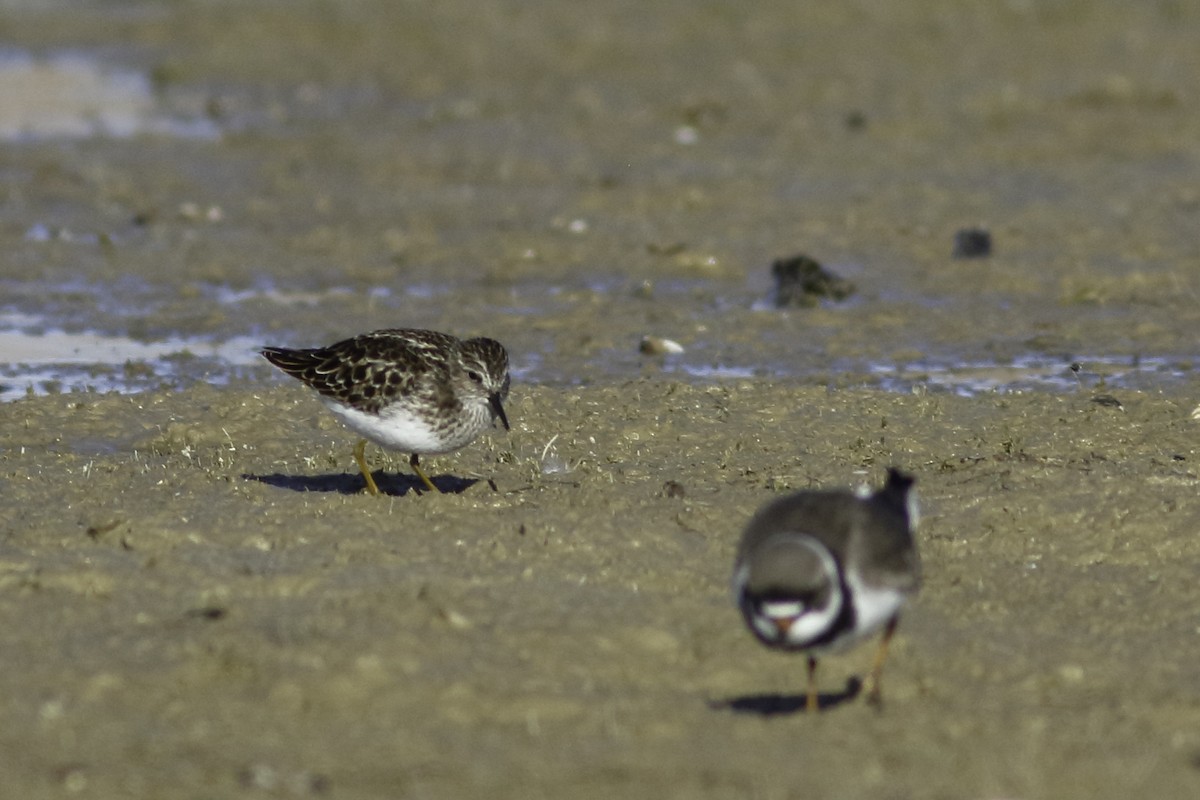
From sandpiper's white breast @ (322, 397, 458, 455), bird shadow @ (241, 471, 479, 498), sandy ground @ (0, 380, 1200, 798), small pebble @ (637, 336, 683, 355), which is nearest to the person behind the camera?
sandy ground @ (0, 380, 1200, 798)

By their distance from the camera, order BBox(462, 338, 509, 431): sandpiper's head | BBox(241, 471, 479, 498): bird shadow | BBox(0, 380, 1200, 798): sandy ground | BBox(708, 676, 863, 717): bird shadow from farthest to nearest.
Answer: BBox(241, 471, 479, 498): bird shadow, BBox(462, 338, 509, 431): sandpiper's head, BBox(708, 676, 863, 717): bird shadow, BBox(0, 380, 1200, 798): sandy ground

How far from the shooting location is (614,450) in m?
11.1

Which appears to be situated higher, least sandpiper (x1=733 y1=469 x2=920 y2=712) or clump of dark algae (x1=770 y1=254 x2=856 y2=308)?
clump of dark algae (x1=770 y1=254 x2=856 y2=308)

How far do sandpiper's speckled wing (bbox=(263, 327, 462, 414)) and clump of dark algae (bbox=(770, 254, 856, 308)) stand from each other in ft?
19.0

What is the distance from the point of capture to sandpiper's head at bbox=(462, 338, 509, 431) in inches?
382

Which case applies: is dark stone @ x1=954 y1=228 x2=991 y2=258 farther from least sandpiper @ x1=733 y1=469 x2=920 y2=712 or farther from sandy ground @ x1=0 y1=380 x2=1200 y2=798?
least sandpiper @ x1=733 y1=469 x2=920 y2=712

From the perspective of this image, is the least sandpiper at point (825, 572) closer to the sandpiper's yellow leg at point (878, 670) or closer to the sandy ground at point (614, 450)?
the sandpiper's yellow leg at point (878, 670)

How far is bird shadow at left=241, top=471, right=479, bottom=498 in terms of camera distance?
404 inches

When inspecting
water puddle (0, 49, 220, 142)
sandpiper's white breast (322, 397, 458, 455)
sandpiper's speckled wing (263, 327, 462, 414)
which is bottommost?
sandpiper's white breast (322, 397, 458, 455)

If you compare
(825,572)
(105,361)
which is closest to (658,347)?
(105,361)

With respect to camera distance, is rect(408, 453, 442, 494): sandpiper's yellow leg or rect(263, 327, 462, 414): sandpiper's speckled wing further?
rect(408, 453, 442, 494): sandpiper's yellow leg

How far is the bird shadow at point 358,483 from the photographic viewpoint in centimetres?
1027

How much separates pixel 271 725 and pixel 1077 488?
4.79 metres

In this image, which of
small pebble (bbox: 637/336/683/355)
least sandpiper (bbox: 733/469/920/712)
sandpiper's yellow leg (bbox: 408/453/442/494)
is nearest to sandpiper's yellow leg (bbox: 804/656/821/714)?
least sandpiper (bbox: 733/469/920/712)
